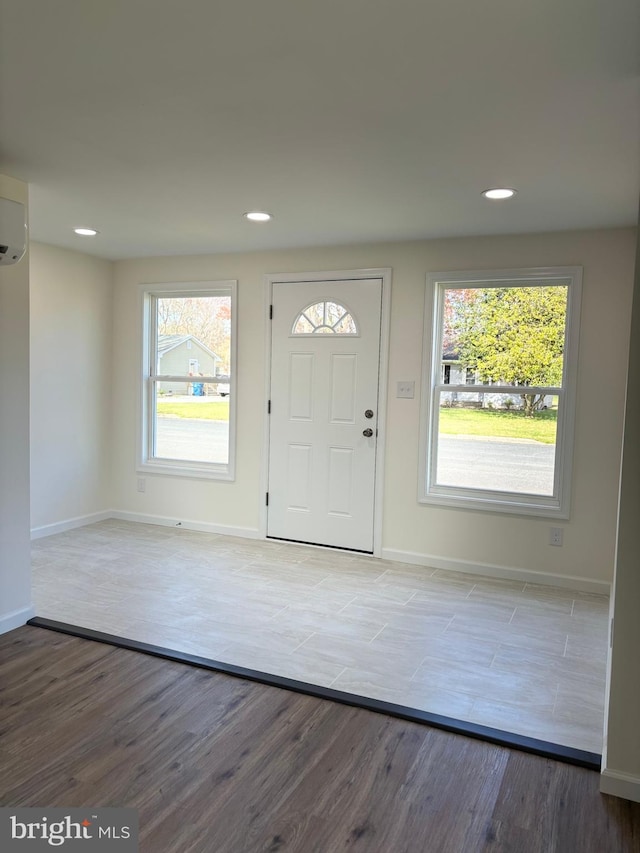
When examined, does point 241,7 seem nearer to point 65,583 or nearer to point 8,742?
point 8,742

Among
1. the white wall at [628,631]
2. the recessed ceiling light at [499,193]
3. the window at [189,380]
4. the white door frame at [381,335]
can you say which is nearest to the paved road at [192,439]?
the window at [189,380]

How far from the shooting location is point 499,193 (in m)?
3.15

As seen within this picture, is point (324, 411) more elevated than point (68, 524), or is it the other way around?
point (324, 411)

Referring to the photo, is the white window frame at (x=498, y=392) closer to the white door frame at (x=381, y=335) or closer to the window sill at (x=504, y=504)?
the window sill at (x=504, y=504)

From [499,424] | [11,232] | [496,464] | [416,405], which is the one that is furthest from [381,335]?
[11,232]

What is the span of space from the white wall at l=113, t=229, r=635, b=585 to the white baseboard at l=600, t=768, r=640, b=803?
7.09 ft

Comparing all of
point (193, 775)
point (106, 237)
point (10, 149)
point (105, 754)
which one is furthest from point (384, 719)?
point (106, 237)

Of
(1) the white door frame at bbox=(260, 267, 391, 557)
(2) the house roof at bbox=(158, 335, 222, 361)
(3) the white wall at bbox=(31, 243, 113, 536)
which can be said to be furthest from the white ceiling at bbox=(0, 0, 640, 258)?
(2) the house roof at bbox=(158, 335, 222, 361)

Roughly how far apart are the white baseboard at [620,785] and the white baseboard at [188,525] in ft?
10.9

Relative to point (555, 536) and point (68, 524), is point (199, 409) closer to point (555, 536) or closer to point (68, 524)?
point (68, 524)

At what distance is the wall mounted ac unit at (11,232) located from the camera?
293 centimetres

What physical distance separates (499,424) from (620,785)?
2.57m

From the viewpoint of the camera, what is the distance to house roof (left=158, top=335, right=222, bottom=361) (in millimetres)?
5266

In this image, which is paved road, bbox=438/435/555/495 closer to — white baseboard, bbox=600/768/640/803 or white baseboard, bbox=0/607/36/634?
white baseboard, bbox=600/768/640/803
